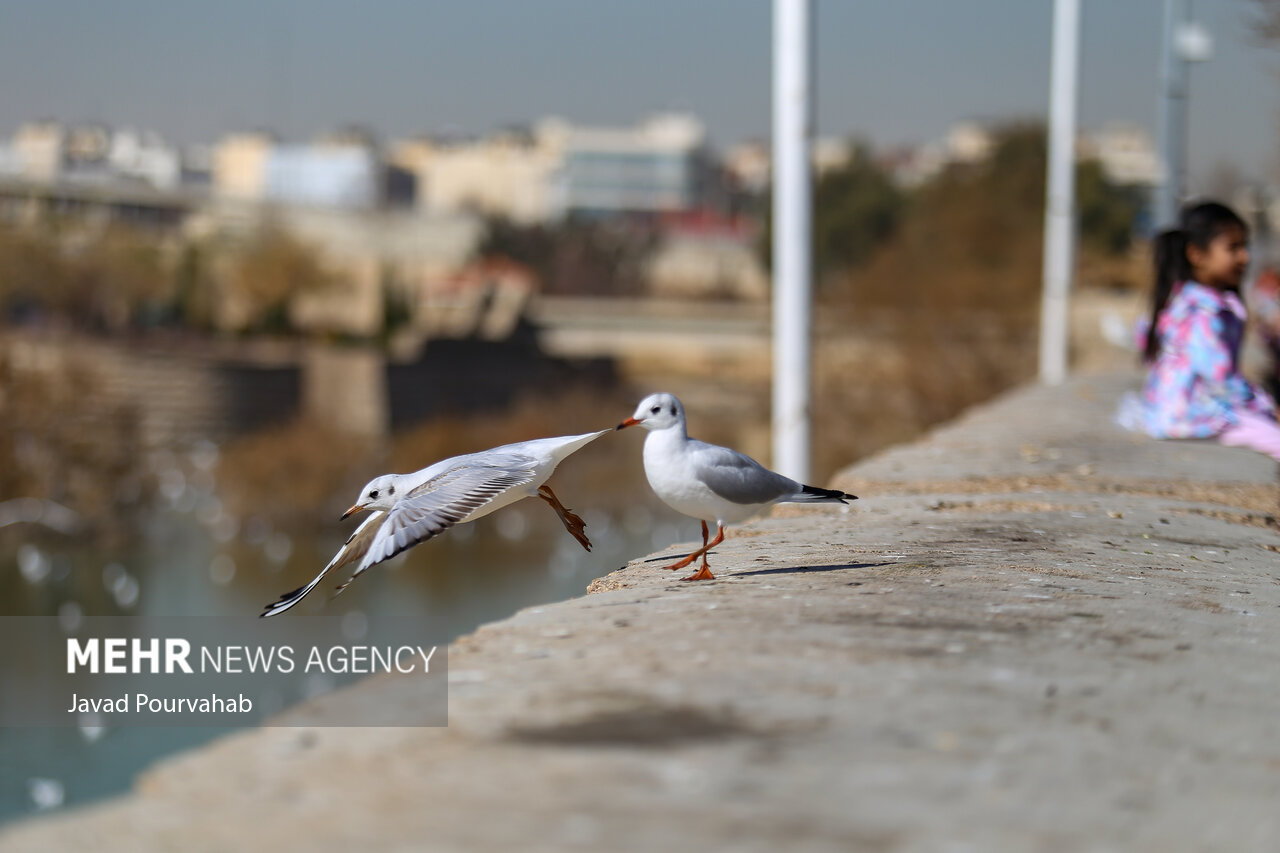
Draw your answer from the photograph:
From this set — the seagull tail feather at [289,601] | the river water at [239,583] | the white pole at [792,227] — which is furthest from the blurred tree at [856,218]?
the seagull tail feather at [289,601]

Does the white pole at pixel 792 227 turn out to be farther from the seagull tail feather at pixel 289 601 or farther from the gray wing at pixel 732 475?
the seagull tail feather at pixel 289 601

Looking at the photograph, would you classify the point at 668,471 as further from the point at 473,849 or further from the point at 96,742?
the point at 96,742

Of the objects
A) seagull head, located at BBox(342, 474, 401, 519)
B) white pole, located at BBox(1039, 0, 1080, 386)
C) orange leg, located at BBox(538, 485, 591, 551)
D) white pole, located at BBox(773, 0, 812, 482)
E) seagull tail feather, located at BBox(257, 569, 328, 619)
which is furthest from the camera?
white pole, located at BBox(1039, 0, 1080, 386)

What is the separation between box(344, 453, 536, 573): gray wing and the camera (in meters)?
2.44

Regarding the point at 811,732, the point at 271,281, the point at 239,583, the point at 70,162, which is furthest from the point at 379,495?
the point at 271,281

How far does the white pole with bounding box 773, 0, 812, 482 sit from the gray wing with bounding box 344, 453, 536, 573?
4.18 meters

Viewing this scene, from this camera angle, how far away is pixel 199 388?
45562mm

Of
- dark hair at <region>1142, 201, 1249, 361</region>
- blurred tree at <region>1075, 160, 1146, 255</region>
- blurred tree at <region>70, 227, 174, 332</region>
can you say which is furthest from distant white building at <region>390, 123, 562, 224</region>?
dark hair at <region>1142, 201, 1249, 361</region>

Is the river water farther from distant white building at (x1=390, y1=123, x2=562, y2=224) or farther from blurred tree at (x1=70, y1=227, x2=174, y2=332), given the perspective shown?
distant white building at (x1=390, y1=123, x2=562, y2=224)

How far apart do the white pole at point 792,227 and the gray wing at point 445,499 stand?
418 cm

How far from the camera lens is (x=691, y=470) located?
2.74 m

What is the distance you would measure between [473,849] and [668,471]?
1.16 metres

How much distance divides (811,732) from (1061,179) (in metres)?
14.2

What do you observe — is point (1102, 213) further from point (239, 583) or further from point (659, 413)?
point (659, 413)
